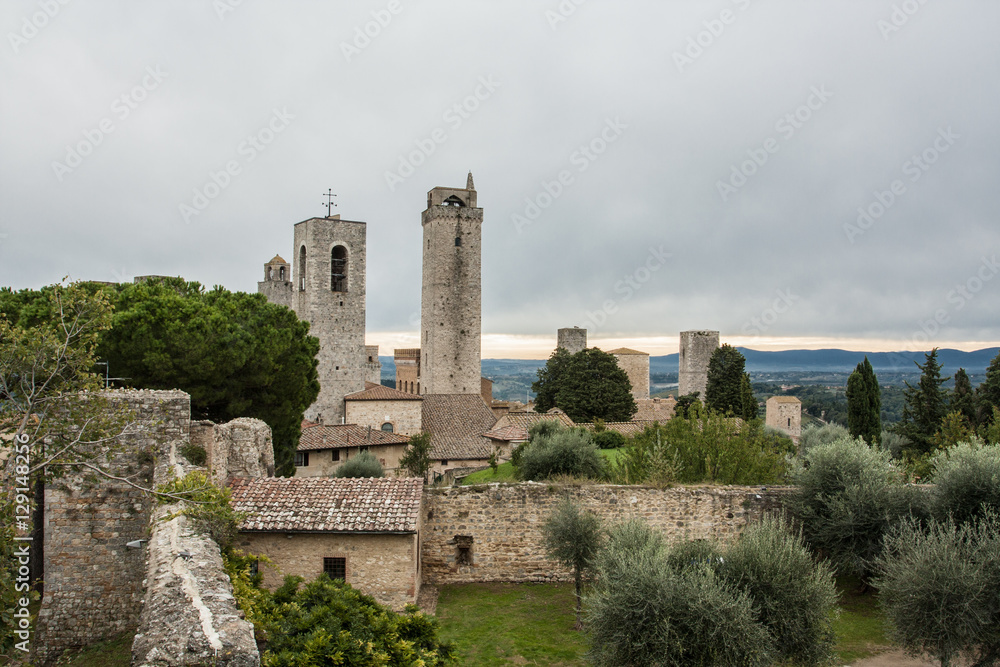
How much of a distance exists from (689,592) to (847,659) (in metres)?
4.83

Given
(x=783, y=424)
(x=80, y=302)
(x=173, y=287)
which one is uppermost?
(x=173, y=287)

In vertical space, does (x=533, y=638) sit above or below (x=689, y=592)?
below

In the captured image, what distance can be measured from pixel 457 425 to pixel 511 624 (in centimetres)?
2583

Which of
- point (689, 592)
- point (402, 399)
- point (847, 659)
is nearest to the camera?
point (689, 592)

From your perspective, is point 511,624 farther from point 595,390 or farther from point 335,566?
point 595,390

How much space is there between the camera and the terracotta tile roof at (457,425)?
34469mm

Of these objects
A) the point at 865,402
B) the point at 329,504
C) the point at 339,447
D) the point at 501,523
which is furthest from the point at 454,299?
the point at 329,504

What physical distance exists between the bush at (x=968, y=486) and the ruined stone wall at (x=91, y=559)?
564 inches

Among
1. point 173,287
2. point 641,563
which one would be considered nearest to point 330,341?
point 173,287

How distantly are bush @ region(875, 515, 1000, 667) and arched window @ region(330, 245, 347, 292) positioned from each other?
129 feet

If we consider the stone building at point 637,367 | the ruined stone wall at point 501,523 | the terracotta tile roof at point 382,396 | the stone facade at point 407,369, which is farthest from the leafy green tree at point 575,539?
the stone building at point 637,367

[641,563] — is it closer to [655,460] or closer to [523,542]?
[523,542]

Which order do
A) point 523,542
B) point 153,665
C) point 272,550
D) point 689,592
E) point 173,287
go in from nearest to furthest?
1. point 153,665
2. point 689,592
3. point 272,550
4. point 523,542
5. point 173,287

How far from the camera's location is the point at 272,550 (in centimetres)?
1244
